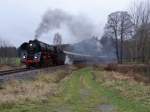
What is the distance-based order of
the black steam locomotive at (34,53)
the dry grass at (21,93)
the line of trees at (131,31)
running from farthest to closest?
the line of trees at (131,31), the black steam locomotive at (34,53), the dry grass at (21,93)

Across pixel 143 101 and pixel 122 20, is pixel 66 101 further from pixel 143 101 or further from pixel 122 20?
pixel 122 20

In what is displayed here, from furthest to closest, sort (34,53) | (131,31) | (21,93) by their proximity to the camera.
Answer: (131,31), (34,53), (21,93)

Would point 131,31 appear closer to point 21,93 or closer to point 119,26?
point 119,26

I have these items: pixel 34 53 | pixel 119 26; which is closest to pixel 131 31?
pixel 119 26

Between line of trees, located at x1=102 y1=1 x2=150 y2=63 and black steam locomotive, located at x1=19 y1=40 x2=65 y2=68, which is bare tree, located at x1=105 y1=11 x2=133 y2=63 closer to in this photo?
line of trees, located at x1=102 y1=1 x2=150 y2=63

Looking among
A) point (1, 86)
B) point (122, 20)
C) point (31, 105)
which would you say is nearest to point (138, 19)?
point (122, 20)

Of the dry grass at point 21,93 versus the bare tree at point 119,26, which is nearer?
the dry grass at point 21,93

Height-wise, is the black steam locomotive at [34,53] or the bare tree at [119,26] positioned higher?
the bare tree at [119,26]

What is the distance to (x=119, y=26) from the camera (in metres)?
85.1

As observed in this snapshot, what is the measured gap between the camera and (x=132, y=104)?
15.7 metres

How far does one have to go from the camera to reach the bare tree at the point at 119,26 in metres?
84.0

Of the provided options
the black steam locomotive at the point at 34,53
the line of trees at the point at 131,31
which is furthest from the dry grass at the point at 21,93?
the line of trees at the point at 131,31

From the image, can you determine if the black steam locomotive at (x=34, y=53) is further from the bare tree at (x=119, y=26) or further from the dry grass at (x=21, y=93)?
the bare tree at (x=119, y=26)

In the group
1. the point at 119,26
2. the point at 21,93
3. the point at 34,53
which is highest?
the point at 119,26
